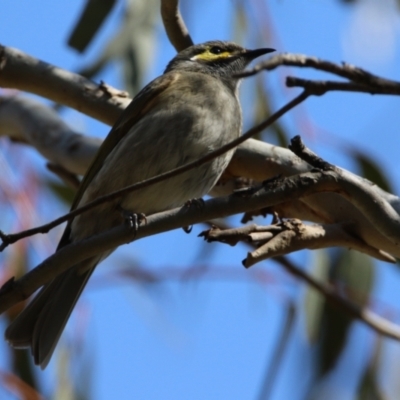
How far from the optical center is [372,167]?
3982 millimetres

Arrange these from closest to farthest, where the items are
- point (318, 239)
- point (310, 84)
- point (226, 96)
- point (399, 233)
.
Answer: point (310, 84) < point (399, 233) < point (318, 239) < point (226, 96)

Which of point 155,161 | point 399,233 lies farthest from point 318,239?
point 155,161

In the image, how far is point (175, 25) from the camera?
11.1 ft

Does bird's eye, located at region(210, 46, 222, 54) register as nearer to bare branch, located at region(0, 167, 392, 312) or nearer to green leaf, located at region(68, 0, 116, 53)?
green leaf, located at region(68, 0, 116, 53)

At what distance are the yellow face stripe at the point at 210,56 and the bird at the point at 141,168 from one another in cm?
61

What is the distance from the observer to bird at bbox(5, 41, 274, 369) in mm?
3012

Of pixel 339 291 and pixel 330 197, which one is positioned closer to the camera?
pixel 330 197

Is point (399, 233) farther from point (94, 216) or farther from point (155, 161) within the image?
point (94, 216)

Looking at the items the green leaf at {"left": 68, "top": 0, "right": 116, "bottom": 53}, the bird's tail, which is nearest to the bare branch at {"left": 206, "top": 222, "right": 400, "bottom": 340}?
the bird's tail

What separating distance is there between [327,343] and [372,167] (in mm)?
890

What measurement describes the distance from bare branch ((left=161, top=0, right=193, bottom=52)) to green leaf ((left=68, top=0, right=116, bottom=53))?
0.33 metres

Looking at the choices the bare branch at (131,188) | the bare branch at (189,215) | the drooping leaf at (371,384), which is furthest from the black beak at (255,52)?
the bare branch at (131,188)

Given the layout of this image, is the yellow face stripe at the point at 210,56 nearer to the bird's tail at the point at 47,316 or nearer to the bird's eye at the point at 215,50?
the bird's eye at the point at 215,50

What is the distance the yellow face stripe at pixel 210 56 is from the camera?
4.02 metres
